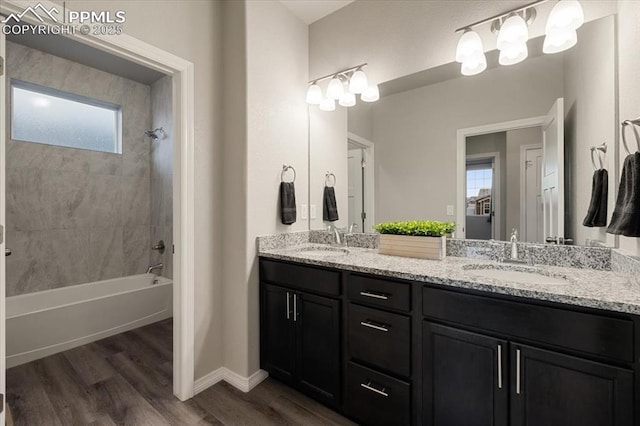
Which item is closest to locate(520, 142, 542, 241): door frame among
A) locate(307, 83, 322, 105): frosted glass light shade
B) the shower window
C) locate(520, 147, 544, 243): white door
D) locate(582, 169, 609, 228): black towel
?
locate(520, 147, 544, 243): white door

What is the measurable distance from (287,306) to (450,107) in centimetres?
168

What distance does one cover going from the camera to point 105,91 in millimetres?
3297

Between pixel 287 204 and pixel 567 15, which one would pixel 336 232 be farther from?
pixel 567 15

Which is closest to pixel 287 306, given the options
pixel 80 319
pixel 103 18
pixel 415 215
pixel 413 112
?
pixel 415 215

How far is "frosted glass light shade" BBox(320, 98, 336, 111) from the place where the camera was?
2342mm

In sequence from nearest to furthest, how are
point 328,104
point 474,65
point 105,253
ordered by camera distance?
point 474,65
point 328,104
point 105,253

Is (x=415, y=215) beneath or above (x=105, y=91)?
beneath

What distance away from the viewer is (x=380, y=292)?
145cm

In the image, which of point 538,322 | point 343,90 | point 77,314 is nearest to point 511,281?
point 538,322

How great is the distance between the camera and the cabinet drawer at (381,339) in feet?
4.50

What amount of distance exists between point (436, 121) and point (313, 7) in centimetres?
136

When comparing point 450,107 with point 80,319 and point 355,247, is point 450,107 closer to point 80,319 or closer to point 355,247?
point 355,247

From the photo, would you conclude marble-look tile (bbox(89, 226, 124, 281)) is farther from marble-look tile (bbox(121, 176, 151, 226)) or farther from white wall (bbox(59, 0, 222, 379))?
white wall (bbox(59, 0, 222, 379))

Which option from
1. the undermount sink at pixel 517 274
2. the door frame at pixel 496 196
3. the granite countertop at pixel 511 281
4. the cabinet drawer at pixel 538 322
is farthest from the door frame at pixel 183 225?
the door frame at pixel 496 196
